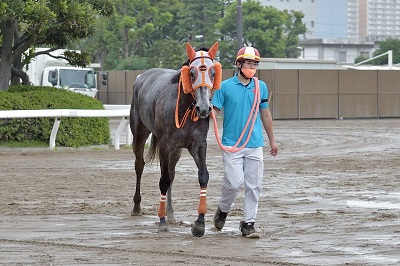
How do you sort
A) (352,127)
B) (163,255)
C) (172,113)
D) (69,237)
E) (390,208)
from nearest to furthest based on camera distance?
(163,255)
(69,237)
(172,113)
(390,208)
(352,127)

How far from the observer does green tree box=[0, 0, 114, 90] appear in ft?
73.4

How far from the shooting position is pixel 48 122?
22.6 meters

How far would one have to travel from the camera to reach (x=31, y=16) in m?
22.4

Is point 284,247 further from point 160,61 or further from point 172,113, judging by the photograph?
point 160,61

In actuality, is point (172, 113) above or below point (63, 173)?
above

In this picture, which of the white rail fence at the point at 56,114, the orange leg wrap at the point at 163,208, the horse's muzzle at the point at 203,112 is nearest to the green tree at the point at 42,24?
the white rail fence at the point at 56,114

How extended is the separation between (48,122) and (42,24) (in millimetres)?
2116

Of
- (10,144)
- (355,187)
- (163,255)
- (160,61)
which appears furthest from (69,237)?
(160,61)

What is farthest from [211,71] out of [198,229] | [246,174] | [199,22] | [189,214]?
[199,22]

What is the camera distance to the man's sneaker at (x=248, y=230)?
9.86 m

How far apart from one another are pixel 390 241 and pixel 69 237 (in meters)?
3.01

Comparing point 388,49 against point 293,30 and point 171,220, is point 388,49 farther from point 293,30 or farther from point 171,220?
point 171,220

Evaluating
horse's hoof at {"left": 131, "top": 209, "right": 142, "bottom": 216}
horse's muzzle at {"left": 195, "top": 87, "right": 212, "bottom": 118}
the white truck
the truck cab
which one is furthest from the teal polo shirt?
the white truck

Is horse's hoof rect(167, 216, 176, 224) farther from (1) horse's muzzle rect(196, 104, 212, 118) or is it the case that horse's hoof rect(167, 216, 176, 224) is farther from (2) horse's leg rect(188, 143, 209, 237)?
(1) horse's muzzle rect(196, 104, 212, 118)
